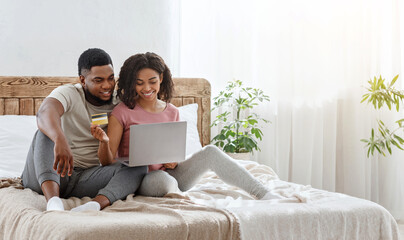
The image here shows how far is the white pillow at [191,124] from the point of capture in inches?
117

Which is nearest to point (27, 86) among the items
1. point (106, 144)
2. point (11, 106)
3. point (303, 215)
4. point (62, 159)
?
point (11, 106)

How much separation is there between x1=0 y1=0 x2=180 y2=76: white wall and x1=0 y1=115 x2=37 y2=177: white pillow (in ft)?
1.30

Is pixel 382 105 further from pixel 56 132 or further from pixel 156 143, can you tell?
pixel 56 132

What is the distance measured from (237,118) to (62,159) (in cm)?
179

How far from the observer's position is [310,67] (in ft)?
12.0

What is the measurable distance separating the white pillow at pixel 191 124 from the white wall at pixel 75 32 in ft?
1.31

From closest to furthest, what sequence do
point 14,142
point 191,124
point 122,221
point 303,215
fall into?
point 122,221
point 303,215
point 14,142
point 191,124

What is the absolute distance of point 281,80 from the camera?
362 centimetres

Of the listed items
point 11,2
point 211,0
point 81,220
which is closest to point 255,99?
point 211,0

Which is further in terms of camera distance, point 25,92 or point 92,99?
point 25,92

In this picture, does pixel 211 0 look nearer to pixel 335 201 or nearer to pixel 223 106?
pixel 223 106

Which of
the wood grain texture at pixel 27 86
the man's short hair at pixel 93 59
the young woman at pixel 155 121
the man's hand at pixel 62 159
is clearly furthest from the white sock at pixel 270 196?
the wood grain texture at pixel 27 86

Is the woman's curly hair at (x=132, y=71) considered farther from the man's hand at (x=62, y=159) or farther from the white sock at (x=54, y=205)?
the white sock at (x=54, y=205)

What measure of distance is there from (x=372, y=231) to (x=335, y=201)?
0.17 meters
